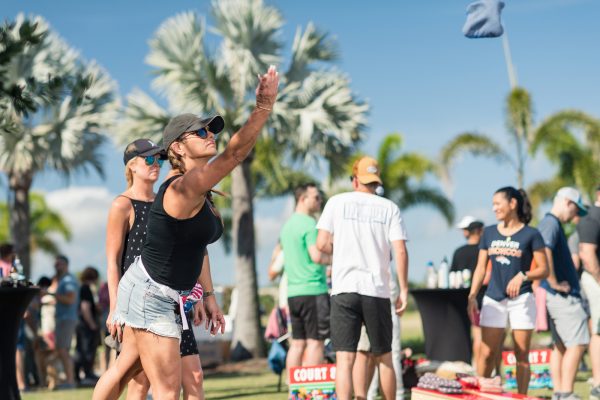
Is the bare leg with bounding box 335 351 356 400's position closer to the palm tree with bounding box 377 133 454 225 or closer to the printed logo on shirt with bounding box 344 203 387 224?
the printed logo on shirt with bounding box 344 203 387 224

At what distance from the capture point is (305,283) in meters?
9.41

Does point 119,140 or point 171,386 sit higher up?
point 119,140

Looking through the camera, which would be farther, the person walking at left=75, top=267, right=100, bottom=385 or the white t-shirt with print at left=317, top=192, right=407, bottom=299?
the person walking at left=75, top=267, right=100, bottom=385

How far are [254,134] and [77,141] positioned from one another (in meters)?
21.2

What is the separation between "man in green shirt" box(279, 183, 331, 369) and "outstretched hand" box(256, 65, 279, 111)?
532cm

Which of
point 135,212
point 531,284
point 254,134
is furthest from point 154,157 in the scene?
point 531,284

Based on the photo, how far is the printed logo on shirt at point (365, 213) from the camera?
7.43m

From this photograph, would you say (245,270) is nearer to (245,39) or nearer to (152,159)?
(245,39)

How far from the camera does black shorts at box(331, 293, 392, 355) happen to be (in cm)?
728

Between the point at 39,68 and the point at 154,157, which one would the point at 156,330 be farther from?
the point at 39,68

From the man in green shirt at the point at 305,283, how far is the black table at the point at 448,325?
7.39 feet

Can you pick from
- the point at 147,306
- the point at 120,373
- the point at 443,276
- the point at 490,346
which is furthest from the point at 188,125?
the point at 443,276

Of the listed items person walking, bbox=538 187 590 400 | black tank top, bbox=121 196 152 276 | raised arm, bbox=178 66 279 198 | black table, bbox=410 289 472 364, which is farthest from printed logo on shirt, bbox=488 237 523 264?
raised arm, bbox=178 66 279 198

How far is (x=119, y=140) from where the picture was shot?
22.6 meters
